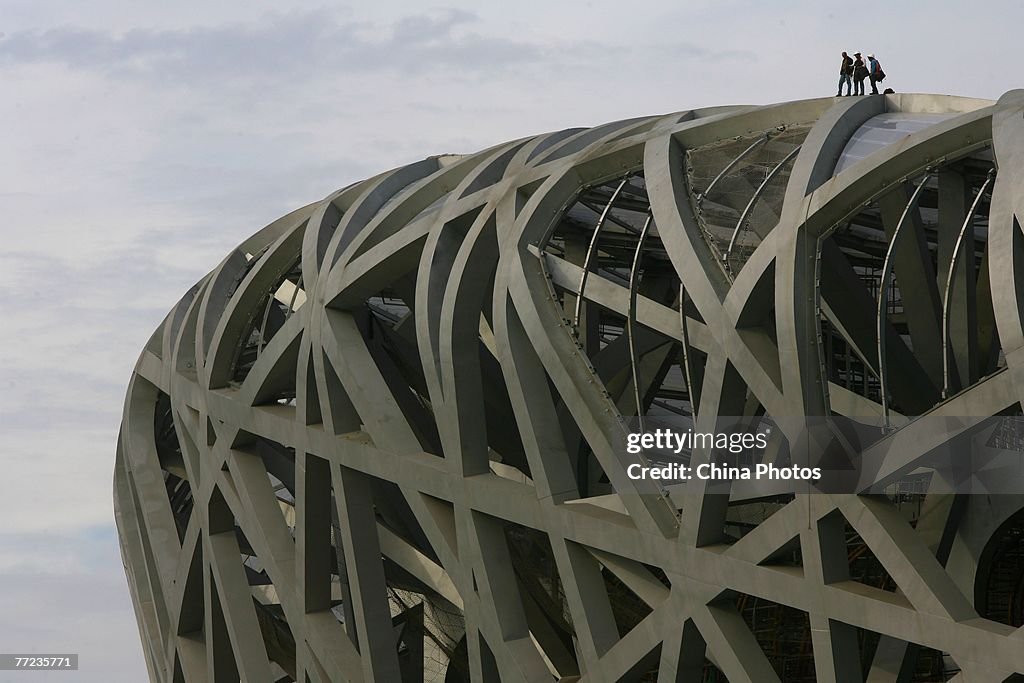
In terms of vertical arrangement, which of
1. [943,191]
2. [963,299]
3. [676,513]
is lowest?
[676,513]

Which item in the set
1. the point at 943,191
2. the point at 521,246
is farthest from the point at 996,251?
the point at 521,246

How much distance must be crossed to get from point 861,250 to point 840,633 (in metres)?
12.0

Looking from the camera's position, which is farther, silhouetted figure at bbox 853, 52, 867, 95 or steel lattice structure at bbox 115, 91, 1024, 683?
silhouetted figure at bbox 853, 52, 867, 95

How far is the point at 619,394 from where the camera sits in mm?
33938

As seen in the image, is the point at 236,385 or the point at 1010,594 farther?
the point at 236,385

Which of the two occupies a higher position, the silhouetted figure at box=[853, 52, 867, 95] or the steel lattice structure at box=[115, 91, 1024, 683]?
the silhouetted figure at box=[853, 52, 867, 95]

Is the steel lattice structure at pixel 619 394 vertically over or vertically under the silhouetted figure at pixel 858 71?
under

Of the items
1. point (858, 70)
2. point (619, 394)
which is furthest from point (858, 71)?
point (619, 394)

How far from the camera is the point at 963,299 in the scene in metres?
22.3

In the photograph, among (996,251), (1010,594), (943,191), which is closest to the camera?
(996,251)

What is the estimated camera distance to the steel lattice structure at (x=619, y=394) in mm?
17766

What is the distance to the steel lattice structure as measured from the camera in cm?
1777

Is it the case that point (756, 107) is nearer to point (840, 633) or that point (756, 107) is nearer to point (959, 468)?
point (959, 468)

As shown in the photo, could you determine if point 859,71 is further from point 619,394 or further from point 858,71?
point 619,394
